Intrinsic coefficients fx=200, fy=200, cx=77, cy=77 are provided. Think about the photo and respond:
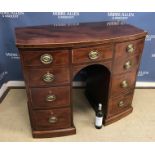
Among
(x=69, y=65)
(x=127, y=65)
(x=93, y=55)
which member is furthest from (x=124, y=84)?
(x=69, y=65)

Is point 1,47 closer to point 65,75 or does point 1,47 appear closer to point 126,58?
point 65,75

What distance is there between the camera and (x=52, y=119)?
5.19ft

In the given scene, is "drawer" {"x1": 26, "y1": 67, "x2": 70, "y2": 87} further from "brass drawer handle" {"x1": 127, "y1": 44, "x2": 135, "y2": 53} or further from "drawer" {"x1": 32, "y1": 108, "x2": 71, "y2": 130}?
"brass drawer handle" {"x1": 127, "y1": 44, "x2": 135, "y2": 53}

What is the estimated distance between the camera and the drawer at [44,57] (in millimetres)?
1281

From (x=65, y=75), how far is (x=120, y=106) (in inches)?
26.8

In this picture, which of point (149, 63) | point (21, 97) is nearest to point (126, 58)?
point (149, 63)

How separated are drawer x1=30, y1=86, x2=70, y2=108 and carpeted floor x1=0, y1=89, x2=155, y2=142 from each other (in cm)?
33

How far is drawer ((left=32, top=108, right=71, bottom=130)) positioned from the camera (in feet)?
5.07

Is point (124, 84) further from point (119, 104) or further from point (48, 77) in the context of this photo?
point (48, 77)

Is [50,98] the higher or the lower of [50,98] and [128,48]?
the lower

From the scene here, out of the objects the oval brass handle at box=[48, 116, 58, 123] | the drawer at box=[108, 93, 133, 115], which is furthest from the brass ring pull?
the oval brass handle at box=[48, 116, 58, 123]

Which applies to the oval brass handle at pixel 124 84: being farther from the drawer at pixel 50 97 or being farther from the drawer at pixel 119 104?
the drawer at pixel 50 97

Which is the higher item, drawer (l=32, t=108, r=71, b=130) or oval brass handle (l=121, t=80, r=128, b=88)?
oval brass handle (l=121, t=80, r=128, b=88)

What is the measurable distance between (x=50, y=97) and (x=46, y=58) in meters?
0.32
